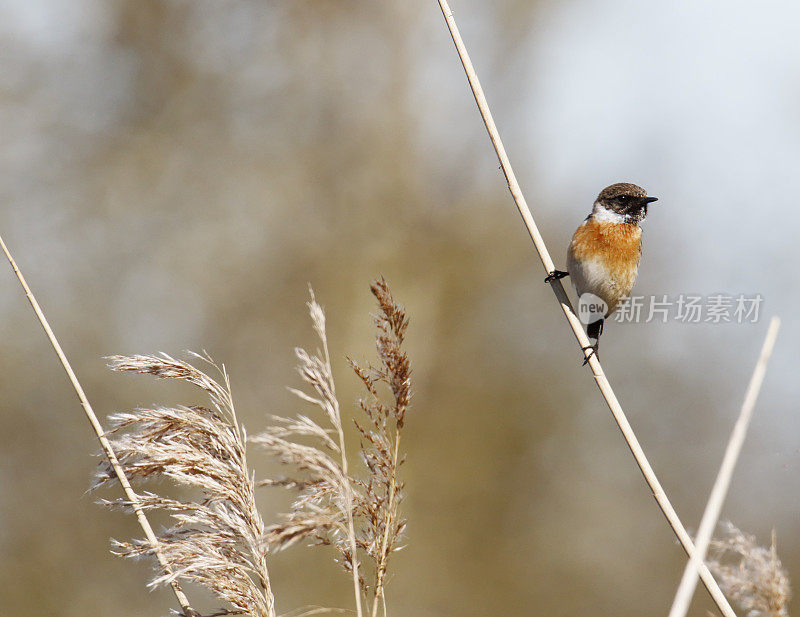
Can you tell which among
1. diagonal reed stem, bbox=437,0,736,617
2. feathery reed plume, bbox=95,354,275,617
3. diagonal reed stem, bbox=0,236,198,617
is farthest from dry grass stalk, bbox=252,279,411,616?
diagonal reed stem, bbox=437,0,736,617

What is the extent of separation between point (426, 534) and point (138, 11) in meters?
6.38

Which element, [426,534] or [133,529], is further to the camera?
[426,534]

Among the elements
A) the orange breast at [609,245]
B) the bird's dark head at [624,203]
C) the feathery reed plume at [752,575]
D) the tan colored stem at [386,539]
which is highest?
the bird's dark head at [624,203]

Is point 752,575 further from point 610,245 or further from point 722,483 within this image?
point 610,245

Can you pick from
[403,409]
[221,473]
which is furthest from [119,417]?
[403,409]

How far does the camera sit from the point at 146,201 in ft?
23.9

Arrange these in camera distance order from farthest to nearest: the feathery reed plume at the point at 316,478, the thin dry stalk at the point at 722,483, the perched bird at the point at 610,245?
the perched bird at the point at 610,245 < the feathery reed plume at the point at 316,478 < the thin dry stalk at the point at 722,483

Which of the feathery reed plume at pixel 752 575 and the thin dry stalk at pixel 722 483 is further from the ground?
the thin dry stalk at pixel 722 483

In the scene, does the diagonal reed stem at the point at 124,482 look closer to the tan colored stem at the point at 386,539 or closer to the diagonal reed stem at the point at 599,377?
the tan colored stem at the point at 386,539

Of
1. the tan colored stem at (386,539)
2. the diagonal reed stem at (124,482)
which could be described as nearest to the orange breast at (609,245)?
the tan colored stem at (386,539)

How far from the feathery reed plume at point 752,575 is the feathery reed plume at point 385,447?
551mm

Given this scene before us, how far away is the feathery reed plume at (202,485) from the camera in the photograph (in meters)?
1.32

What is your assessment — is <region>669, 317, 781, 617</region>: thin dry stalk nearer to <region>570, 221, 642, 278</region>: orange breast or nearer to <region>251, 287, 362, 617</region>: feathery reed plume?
<region>251, 287, 362, 617</region>: feathery reed plume

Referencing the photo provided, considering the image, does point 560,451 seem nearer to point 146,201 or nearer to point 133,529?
point 133,529
